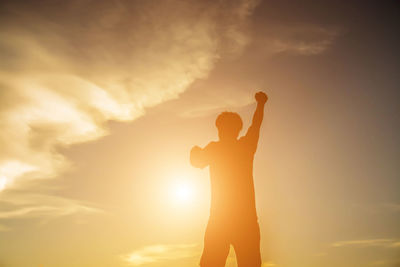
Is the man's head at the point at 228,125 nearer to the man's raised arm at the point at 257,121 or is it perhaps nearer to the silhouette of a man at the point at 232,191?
the silhouette of a man at the point at 232,191

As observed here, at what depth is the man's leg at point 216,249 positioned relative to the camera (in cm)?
541

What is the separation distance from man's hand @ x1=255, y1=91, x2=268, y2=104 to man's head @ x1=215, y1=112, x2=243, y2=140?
21.2 inches

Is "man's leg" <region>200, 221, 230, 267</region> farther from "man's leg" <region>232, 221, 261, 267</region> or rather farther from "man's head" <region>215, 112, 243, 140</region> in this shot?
"man's head" <region>215, 112, 243, 140</region>

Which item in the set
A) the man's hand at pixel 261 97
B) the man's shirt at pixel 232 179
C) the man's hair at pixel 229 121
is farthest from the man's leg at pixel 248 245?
the man's hand at pixel 261 97

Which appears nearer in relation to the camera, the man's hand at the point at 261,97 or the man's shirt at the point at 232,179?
the man's shirt at the point at 232,179

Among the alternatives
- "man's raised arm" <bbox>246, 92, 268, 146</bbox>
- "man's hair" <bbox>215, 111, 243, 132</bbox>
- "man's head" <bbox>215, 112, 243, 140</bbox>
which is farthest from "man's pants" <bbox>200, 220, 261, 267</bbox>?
"man's hair" <bbox>215, 111, 243, 132</bbox>

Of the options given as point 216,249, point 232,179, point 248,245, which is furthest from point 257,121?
point 216,249

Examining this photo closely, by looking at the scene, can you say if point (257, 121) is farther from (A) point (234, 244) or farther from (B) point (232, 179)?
(A) point (234, 244)

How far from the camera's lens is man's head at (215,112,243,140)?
20.2 ft

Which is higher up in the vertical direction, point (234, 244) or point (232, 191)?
point (232, 191)

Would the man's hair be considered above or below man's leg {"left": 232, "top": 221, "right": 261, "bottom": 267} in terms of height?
above

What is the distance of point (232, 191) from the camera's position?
5.66 meters

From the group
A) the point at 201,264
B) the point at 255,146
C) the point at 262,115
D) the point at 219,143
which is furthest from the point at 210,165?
the point at 201,264

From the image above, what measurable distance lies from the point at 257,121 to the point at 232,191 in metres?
1.44
